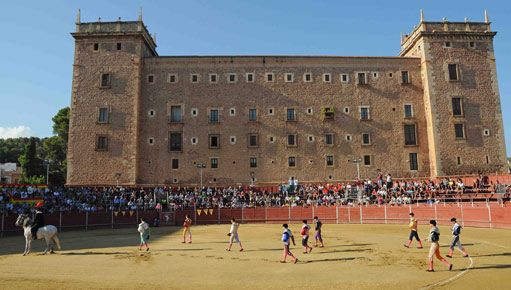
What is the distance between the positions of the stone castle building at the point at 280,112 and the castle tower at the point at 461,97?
4.9 inches

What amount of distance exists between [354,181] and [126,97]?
96.2ft

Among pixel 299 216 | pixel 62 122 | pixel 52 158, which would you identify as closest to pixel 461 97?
pixel 299 216

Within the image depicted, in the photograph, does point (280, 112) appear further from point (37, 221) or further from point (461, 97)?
point (37, 221)

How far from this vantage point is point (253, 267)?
1372 cm

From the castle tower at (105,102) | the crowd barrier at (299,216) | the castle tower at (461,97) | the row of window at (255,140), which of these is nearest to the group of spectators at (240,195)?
the crowd barrier at (299,216)

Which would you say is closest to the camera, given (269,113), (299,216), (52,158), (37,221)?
(37,221)

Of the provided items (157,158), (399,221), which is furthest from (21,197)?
(399,221)

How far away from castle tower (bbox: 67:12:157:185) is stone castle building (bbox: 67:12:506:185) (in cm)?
12

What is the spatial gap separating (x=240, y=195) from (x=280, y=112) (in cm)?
1255

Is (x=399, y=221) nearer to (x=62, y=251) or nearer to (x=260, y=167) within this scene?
(x=260, y=167)

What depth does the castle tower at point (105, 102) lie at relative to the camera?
137 ft

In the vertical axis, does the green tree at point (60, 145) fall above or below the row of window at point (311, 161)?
above

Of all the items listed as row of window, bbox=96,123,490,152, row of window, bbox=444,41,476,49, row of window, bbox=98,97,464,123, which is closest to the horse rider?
row of window, bbox=96,123,490,152

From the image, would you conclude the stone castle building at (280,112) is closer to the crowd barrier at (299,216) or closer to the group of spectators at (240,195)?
the group of spectators at (240,195)
